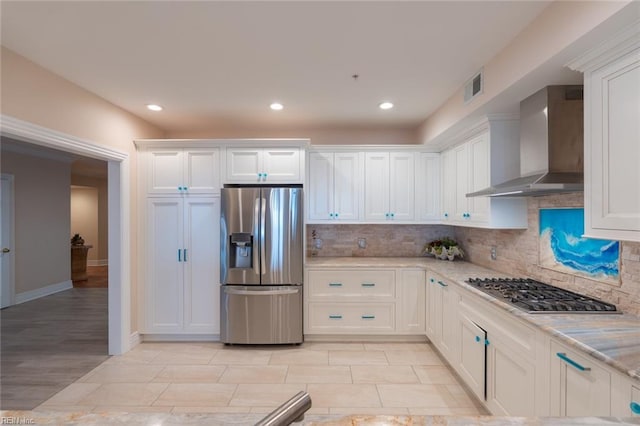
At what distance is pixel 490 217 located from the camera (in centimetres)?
282

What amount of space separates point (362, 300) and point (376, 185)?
142 centimetres

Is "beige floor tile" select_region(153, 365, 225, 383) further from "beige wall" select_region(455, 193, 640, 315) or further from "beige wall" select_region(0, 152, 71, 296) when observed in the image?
"beige wall" select_region(0, 152, 71, 296)

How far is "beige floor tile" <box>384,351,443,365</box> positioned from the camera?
10.4 ft

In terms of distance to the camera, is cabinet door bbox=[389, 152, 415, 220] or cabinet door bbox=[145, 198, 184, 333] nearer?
cabinet door bbox=[145, 198, 184, 333]

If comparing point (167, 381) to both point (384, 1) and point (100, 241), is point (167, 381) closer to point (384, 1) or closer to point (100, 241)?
point (384, 1)

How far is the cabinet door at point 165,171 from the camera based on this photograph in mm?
3668

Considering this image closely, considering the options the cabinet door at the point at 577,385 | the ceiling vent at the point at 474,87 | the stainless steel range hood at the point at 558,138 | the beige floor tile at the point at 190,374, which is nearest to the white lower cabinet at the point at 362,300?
the beige floor tile at the point at 190,374

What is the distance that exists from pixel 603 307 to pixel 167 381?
3350 mm

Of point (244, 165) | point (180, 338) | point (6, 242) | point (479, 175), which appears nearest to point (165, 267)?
point (180, 338)

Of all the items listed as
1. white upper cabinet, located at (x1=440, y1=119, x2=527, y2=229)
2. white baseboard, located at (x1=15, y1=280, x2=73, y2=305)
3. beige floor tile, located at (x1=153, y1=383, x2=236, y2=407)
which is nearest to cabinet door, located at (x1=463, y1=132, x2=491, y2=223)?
→ white upper cabinet, located at (x1=440, y1=119, x2=527, y2=229)

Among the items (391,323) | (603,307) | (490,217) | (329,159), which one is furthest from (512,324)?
(329,159)

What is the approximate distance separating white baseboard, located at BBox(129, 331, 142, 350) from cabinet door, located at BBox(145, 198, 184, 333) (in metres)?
0.14

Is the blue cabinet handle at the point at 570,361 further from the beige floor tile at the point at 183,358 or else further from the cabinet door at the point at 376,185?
the beige floor tile at the point at 183,358

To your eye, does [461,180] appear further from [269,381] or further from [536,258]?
[269,381]
